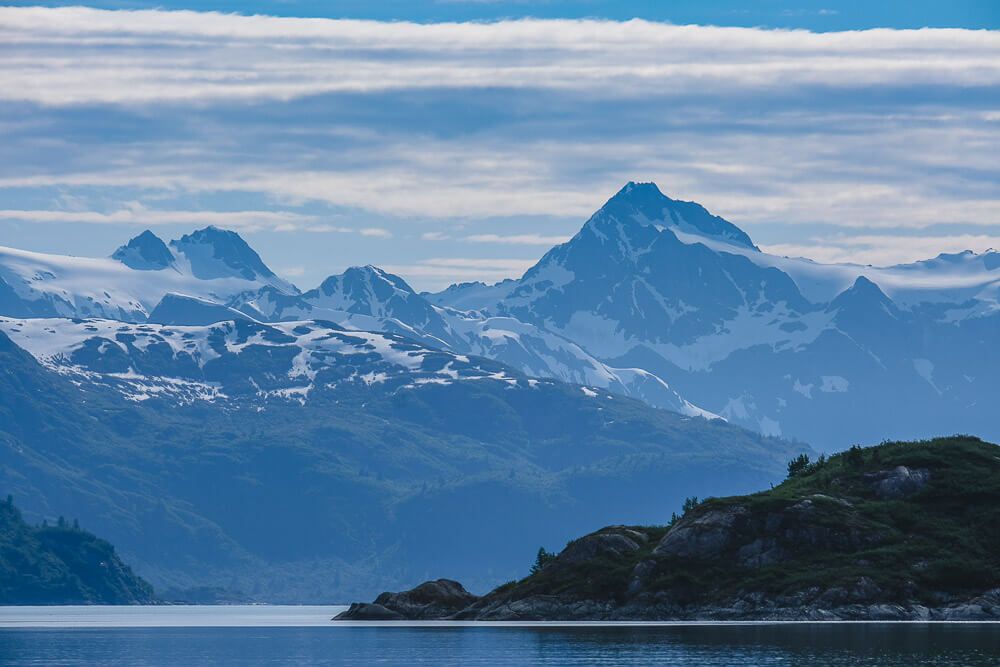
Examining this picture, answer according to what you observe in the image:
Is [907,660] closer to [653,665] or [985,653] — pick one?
[985,653]

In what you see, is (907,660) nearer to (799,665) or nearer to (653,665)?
(799,665)

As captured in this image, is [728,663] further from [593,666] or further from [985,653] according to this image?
[985,653]

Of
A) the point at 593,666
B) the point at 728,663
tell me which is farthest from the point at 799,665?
the point at 593,666

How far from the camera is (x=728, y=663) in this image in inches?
7667

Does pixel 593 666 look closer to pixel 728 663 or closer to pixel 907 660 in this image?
pixel 728 663

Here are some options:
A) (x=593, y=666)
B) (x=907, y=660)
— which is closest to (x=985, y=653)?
(x=907, y=660)

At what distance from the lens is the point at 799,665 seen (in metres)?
189

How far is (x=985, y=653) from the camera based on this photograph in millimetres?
198375

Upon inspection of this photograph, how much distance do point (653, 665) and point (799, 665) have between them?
15.8 metres

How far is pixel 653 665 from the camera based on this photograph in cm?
19650

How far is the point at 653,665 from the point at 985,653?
34972 mm

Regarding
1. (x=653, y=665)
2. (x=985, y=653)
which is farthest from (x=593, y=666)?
(x=985, y=653)

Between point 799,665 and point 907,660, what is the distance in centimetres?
1194

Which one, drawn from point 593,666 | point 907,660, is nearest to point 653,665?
point 593,666
